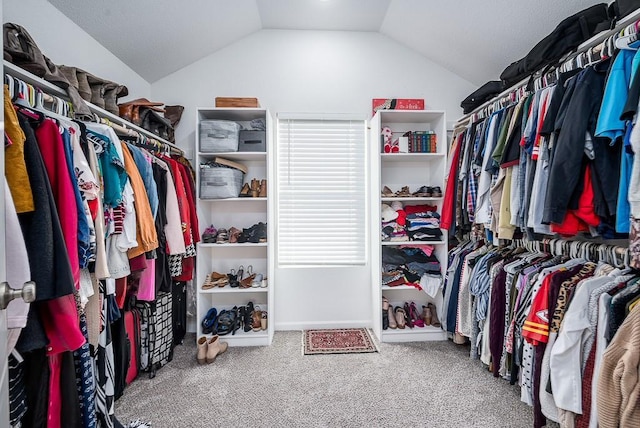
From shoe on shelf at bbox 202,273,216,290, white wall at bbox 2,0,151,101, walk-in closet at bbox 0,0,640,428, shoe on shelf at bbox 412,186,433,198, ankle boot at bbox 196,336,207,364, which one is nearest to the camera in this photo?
walk-in closet at bbox 0,0,640,428

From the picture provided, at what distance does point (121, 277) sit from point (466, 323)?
84.1 inches

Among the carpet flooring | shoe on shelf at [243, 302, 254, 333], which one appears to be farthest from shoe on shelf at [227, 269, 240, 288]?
the carpet flooring

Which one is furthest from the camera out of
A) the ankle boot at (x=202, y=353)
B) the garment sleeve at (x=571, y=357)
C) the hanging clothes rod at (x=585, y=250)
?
the ankle boot at (x=202, y=353)

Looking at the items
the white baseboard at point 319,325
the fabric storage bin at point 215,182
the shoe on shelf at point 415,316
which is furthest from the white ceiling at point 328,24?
the white baseboard at point 319,325

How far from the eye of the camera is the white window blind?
2.81 metres

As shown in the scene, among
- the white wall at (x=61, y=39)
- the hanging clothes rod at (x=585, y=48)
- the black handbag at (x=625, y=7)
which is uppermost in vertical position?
the white wall at (x=61, y=39)

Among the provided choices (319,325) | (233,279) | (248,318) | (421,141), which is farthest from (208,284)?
(421,141)

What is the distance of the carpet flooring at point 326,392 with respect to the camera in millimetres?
1636

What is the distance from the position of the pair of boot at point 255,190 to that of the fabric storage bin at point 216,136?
33cm

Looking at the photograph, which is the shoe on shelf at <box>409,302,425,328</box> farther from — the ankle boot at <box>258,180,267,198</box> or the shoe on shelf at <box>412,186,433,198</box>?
the ankle boot at <box>258,180,267,198</box>

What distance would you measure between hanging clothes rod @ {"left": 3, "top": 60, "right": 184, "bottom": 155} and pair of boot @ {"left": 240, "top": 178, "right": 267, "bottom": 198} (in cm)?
65

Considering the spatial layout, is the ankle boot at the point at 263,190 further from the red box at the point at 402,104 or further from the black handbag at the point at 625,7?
the black handbag at the point at 625,7

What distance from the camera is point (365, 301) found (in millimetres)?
2867

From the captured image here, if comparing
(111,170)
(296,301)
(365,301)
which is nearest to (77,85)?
(111,170)
